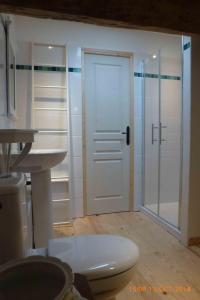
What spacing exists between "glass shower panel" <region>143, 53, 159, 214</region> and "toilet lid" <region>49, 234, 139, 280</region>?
6.06 feet

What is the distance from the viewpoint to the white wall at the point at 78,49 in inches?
112

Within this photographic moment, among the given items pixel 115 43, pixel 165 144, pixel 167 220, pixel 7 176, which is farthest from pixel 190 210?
pixel 115 43

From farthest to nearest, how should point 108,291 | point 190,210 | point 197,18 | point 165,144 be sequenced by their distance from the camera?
1. point 165,144
2. point 190,210
3. point 197,18
4. point 108,291

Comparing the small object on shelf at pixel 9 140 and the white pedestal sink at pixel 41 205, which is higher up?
the small object on shelf at pixel 9 140

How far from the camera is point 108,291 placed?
1106 millimetres

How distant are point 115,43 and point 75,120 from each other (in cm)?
111

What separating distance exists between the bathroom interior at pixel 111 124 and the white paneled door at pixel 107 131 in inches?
0.5

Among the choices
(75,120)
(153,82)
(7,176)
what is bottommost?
(7,176)

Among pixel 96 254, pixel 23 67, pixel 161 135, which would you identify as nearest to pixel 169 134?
pixel 161 135

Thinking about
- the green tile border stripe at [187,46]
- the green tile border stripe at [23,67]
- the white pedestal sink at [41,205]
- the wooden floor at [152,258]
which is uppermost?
the green tile border stripe at [187,46]

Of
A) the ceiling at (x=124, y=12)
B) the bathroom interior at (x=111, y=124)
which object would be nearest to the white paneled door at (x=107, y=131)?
the bathroom interior at (x=111, y=124)

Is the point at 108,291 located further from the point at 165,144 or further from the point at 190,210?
the point at 165,144

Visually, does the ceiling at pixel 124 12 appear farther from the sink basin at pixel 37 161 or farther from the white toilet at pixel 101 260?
the white toilet at pixel 101 260

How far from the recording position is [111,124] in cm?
314
